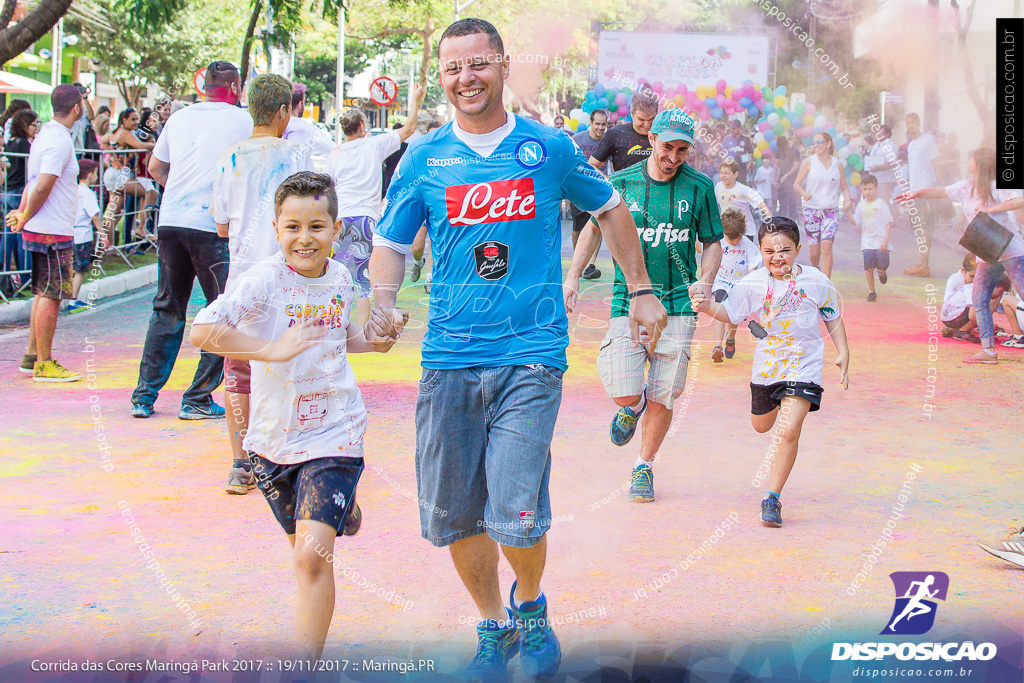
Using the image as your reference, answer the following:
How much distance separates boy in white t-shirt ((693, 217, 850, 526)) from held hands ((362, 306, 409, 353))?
1881 millimetres

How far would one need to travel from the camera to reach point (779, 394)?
4.70m

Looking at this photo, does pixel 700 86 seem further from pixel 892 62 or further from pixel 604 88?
pixel 892 62

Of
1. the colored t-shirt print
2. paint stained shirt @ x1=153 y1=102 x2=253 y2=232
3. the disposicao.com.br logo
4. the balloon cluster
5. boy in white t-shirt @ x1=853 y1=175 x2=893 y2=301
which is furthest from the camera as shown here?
the balloon cluster

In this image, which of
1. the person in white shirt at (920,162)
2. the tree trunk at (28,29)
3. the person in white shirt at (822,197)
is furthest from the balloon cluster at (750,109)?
the tree trunk at (28,29)

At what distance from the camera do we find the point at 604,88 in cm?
1565

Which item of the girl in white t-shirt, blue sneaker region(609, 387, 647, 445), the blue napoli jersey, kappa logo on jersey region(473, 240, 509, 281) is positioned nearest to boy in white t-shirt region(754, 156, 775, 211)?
the girl in white t-shirt

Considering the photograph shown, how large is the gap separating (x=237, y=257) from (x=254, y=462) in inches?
92.4

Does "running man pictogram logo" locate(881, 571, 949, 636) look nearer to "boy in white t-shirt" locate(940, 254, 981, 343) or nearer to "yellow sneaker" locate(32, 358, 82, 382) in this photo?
"yellow sneaker" locate(32, 358, 82, 382)

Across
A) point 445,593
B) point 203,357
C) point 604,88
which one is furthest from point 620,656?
point 604,88

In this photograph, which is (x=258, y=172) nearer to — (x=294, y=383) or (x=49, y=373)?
(x=294, y=383)

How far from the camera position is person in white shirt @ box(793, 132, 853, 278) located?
11.8m

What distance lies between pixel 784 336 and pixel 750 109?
12.1m

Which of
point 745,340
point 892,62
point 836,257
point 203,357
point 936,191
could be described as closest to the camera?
point 203,357

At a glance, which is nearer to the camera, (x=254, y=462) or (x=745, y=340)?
(x=254, y=462)
